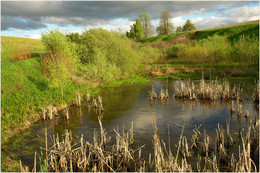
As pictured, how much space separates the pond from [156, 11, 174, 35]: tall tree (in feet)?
312

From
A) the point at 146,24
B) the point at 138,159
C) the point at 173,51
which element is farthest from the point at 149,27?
the point at 138,159

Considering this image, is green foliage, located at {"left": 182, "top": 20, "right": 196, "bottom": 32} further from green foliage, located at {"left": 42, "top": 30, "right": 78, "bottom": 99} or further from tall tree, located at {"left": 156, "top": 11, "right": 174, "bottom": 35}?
green foliage, located at {"left": 42, "top": 30, "right": 78, "bottom": 99}

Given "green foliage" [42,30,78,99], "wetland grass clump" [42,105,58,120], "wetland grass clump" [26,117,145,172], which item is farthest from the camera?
"green foliage" [42,30,78,99]

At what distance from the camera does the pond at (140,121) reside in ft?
38.4

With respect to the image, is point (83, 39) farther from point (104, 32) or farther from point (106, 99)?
point (106, 99)

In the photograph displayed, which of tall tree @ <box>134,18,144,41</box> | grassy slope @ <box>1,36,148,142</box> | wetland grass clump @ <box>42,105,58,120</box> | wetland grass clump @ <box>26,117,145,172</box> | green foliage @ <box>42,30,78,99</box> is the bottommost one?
wetland grass clump @ <box>26,117,145,172</box>

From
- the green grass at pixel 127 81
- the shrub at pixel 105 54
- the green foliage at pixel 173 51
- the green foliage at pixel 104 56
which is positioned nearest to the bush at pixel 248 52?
the green grass at pixel 127 81

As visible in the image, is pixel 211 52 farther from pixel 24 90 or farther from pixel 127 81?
pixel 24 90

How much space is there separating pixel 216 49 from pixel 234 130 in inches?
1254

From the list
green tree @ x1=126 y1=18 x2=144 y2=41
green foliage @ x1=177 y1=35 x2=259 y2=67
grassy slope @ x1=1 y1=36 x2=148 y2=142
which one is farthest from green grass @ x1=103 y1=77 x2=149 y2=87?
green tree @ x1=126 y1=18 x2=144 y2=41

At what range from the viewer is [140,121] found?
15.0 m

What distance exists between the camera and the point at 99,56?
29.4 metres

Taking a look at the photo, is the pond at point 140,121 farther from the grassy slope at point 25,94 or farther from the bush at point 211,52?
the bush at point 211,52

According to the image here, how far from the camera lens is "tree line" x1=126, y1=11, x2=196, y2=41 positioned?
98.9 metres
